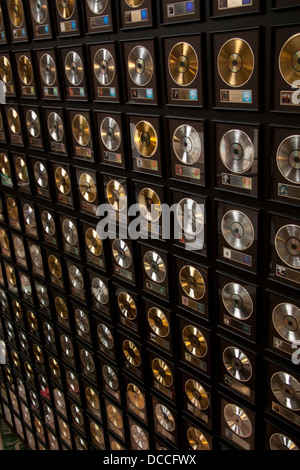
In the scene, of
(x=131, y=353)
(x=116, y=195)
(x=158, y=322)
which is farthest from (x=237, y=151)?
(x=131, y=353)

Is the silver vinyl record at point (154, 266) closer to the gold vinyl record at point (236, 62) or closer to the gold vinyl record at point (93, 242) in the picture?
the gold vinyl record at point (93, 242)

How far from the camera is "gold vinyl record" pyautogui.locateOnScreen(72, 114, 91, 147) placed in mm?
4926

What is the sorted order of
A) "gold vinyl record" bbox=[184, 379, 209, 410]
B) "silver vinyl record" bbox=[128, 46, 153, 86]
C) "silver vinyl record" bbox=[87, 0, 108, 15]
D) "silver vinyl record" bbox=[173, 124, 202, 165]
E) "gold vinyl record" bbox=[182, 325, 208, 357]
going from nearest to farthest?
"silver vinyl record" bbox=[173, 124, 202, 165]
"silver vinyl record" bbox=[128, 46, 153, 86]
"silver vinyl record" bbox=[87, 0, 108, 15]
"gold vinyl record" bbox=[182, 325, 208, 357]
"gold vinyl record" bbox=[184, 379, 209, 410]

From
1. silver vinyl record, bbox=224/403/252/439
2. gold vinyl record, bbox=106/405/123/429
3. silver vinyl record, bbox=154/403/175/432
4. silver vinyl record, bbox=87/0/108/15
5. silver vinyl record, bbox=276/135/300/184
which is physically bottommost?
gold vinyl record, bbox=106/405/123/429

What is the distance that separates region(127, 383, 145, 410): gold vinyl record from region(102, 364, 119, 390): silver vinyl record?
227 millimetres

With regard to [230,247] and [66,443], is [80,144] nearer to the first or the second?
[230,247]

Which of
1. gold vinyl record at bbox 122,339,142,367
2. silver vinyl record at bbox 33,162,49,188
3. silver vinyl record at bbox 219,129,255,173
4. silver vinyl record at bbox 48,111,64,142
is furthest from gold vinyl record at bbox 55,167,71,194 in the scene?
silver vinyl record at bbox 219,129,255,173

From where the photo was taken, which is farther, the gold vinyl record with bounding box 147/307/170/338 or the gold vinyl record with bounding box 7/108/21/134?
the gold vinyl record with bounding box 7/108/21/134

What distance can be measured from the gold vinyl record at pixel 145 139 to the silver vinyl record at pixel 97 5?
1082mm

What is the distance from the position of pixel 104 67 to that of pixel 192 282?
2.23 meters

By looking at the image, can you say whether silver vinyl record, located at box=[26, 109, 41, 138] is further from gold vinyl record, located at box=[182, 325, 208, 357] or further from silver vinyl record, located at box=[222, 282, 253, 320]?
silver vinyl record, located at box=[222, 282, 253, 320]

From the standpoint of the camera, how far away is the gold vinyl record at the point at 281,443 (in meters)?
4.06

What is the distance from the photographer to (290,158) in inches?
126

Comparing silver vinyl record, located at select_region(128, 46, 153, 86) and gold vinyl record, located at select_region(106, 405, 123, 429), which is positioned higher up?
silver vinyl record, located at select_region(128, 46, 153, 86)
